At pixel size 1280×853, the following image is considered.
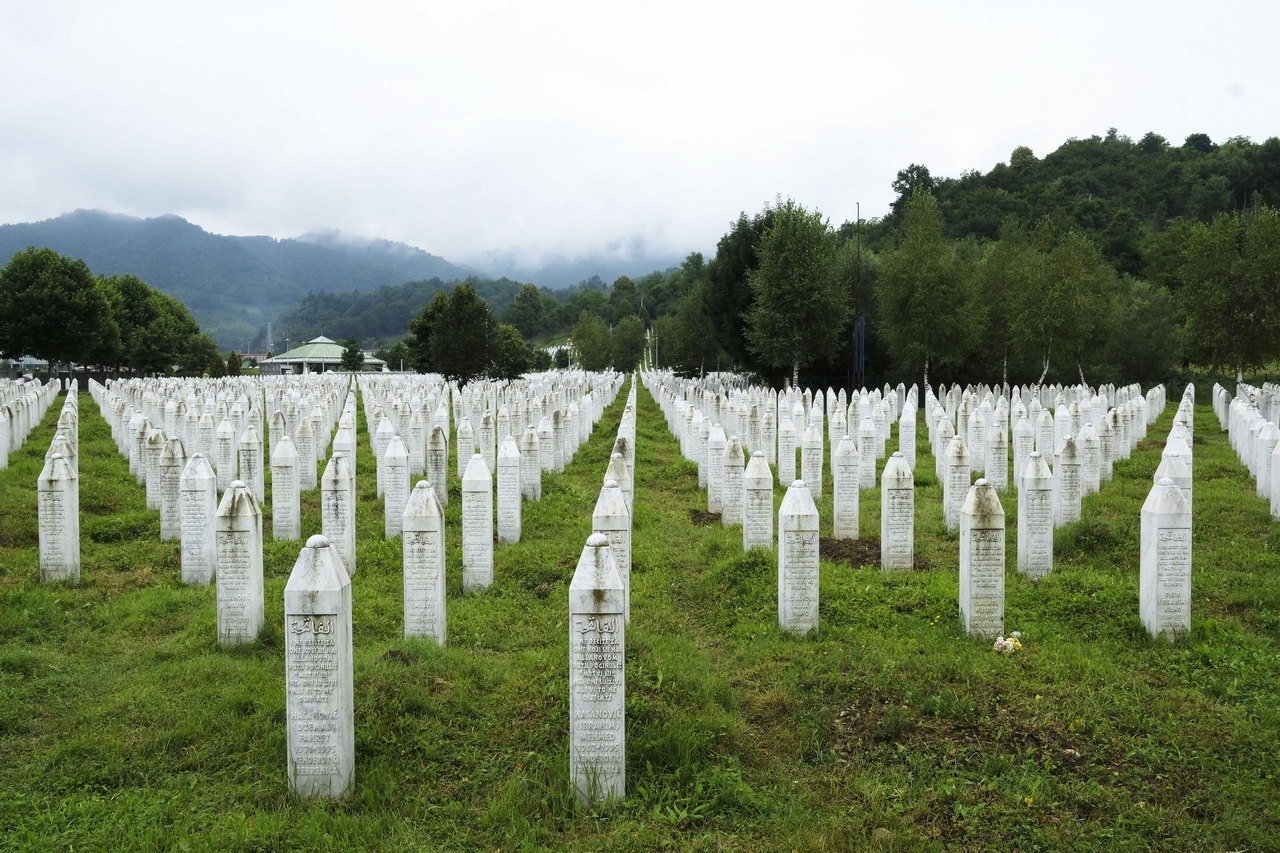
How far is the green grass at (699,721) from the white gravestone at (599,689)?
191mm

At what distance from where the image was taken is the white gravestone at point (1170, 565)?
24.8 feet

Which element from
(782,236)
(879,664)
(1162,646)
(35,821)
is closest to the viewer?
(35,821)

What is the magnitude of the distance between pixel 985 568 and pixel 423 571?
4.96 meters

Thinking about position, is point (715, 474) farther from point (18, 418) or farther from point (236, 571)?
point (18, 418)

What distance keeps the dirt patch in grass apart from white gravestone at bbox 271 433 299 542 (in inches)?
276

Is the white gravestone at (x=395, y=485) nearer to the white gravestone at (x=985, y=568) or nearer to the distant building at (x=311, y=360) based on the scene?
the white gravestone at (x=985, y=568)

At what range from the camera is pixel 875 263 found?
46.4 metres

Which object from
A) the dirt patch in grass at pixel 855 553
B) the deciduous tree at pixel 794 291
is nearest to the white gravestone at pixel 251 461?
the dirt patch in grass at pixel 855 553

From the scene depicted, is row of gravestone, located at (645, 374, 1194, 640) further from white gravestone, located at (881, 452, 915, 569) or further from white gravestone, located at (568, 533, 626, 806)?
white gravestone, located at (568, 533, 626, 806)

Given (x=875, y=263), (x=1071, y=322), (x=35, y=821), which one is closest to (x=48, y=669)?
(x=35, y=821)

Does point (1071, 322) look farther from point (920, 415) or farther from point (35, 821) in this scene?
point (35, 821)

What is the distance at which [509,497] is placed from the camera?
12070 mm

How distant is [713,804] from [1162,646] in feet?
15.1

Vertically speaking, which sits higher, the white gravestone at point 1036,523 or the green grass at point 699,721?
the white gravestone at point 1036,523
